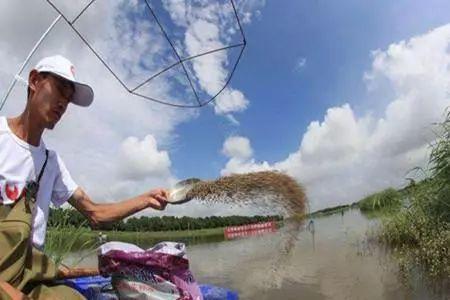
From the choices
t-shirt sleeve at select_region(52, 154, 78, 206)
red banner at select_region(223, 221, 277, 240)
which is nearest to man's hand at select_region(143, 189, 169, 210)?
t-shirt sleeve at select_region(52, 154, 78, 206)

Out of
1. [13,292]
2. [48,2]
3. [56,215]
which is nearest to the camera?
[13,292]

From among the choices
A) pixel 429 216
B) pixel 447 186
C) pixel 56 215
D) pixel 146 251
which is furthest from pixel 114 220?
pixel 429 216

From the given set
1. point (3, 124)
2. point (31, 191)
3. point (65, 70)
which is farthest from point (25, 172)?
point (65, 70)

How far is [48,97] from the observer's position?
214 centimetres

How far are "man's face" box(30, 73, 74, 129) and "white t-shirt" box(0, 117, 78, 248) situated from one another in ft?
0.46

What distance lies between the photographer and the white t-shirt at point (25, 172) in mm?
2062

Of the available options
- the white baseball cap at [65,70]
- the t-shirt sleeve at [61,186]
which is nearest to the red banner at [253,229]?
the t-shirt sleeve at [61,186]

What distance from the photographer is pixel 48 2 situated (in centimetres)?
271

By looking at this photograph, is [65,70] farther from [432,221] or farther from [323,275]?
[323,275]

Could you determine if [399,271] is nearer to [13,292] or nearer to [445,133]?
[445,133]

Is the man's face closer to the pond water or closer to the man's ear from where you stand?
the man's ear

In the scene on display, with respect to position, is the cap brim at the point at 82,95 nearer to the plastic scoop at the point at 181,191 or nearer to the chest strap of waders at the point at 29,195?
the chest strap of waders at the point at 29,195

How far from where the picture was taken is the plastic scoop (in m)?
2.22

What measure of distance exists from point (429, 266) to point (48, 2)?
7.57 metres
